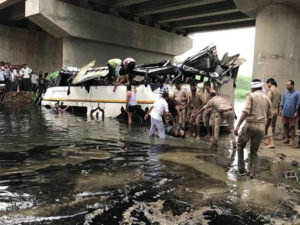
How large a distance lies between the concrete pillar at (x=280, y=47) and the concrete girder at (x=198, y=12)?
7.94 m

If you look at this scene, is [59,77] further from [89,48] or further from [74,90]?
[89,48]

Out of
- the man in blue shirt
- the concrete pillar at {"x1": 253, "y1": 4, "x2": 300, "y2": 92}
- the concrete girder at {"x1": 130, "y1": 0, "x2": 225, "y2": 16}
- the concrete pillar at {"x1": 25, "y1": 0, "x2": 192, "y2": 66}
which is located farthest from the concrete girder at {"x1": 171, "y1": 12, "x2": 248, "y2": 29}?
the man in blue shirt

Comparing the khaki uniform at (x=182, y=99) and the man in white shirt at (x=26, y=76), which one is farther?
the man in white shirt at (x=26, y=76)

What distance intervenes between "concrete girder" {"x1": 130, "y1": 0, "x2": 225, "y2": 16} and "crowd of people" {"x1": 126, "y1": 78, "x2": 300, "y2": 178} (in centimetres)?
931

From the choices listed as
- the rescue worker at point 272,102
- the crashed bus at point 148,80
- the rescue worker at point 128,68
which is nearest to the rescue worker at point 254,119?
the rescue worker at point 272,102

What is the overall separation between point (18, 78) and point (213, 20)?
1491 centimetres

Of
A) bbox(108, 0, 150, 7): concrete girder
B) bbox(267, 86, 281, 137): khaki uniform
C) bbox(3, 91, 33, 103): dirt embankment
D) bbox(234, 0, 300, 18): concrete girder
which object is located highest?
bbox(108, 0, 150, 7): concrete girder

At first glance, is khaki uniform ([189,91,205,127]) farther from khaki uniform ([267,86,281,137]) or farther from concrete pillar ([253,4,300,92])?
concrete pillar ([253,4,300,92])

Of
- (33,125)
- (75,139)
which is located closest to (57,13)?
(33,125)

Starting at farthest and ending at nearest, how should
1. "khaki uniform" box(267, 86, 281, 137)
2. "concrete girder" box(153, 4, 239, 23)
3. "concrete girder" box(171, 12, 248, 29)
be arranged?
"concrete girder" box(171, 12, 248, 29) < "concrete girder" box(153, 4, 239, 23) < "khaki uniform" box(267, 86, 281, 137)

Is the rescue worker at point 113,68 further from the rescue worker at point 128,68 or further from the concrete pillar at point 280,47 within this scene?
the concrete pillar at point 280,47

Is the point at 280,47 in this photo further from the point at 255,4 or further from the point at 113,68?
the point at 113,68

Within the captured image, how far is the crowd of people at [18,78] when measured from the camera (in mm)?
19542

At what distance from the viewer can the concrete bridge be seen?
468 inches
